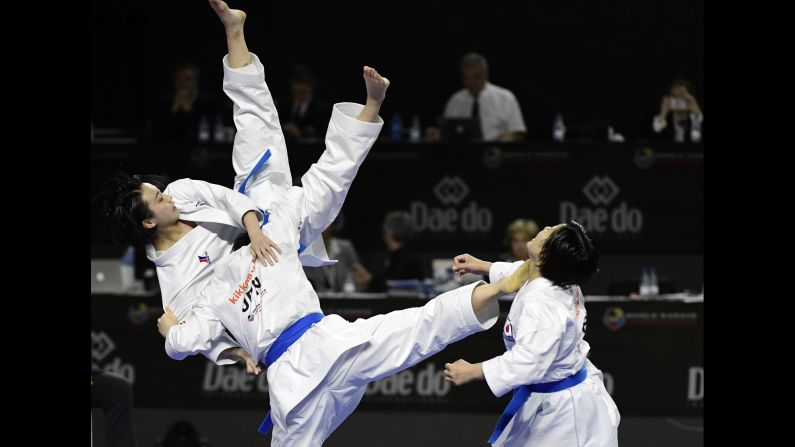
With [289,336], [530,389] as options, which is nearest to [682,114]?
[530,389]

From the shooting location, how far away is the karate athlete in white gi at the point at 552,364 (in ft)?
13.0

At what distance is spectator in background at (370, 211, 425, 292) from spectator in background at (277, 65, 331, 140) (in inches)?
36.1

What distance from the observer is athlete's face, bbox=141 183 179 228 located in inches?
182

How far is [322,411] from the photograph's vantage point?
14.0 ft

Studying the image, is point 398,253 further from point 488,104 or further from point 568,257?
point 568,257

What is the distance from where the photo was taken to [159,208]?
15.2 ft

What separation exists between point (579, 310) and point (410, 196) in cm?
344

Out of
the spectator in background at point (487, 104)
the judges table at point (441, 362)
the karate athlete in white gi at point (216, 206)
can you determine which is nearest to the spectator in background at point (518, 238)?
the judges table at point (441, 362)

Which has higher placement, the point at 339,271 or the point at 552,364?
the point at 339,271

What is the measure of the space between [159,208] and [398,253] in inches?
110

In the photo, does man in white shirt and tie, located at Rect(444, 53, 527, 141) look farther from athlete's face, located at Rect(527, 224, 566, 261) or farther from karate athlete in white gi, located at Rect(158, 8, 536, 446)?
athlete's face, located at Rect(527, 224, 566, 261)

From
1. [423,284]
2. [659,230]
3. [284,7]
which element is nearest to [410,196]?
[423,284]

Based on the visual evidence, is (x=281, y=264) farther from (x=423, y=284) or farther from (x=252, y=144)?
(x=423, y=284)

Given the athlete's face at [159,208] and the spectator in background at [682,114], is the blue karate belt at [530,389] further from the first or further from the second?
the spectator in background at [682,114]
